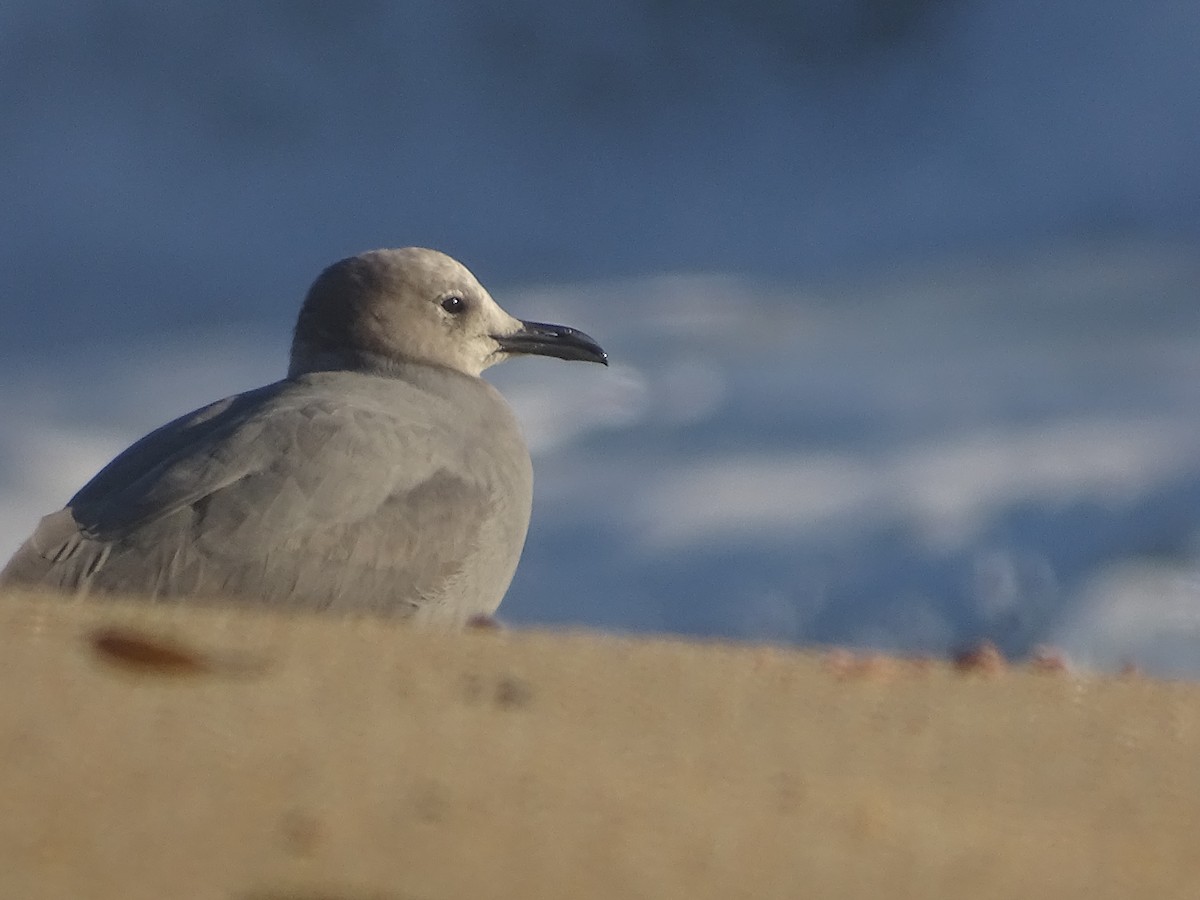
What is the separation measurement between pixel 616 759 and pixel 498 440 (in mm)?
2917

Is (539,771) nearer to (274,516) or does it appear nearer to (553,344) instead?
(274,516)

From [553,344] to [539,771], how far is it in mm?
4215

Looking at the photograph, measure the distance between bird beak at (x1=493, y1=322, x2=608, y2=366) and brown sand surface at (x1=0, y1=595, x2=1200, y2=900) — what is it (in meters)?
3.15

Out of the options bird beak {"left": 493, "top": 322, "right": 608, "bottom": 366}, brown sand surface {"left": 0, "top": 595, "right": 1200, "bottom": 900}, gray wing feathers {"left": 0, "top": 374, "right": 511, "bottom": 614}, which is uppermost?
bird beak {"left": 493, "top": 322, "right": 608, "bottom": 366}

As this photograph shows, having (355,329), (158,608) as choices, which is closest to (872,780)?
(158,608)

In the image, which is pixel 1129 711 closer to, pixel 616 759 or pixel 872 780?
pixel 872 780

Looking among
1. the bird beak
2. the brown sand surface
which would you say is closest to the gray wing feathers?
the brown sand surface

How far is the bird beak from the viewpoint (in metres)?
6.61

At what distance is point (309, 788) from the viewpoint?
7.75ft

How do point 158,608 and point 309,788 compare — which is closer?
point 309,788

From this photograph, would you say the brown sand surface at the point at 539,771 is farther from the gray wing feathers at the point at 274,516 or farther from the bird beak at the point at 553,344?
the bird beak at the point at 553,344

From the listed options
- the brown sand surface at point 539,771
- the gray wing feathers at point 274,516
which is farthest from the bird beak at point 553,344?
the brown sand surface at point 539,771

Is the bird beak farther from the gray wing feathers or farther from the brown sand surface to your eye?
the brown sand surface

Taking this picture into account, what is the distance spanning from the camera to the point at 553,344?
6.64 metres
